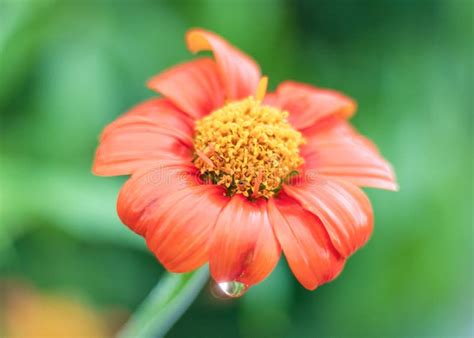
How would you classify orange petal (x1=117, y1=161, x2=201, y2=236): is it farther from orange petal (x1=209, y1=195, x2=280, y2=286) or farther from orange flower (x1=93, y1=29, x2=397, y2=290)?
A: orange petal (x1=209, y1=195, x2=280, y2=286)

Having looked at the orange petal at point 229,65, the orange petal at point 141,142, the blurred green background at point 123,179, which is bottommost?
the blurred green background at point 123,179

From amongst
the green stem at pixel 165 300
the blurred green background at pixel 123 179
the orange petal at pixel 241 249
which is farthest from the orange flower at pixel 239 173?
the blurred green background at pixel 123 179

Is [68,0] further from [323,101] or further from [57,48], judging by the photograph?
[323,101]

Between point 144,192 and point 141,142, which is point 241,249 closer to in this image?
point 144,192

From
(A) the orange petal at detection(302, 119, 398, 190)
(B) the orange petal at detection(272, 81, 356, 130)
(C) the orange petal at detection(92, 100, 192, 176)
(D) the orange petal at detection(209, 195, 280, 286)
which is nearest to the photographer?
(D) the orange petal at detection(209, 195, 280, 286)

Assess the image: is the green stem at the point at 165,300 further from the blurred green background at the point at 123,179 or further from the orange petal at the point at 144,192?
the blurred green background at the point at 123,179

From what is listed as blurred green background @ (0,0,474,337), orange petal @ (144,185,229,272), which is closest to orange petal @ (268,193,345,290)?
orange petal @ (144,185,229,272)
